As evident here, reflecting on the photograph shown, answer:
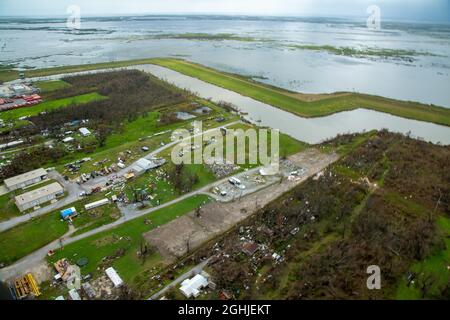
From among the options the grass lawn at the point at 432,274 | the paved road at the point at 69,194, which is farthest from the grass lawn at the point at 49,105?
the grass lawn at the point at 432,274

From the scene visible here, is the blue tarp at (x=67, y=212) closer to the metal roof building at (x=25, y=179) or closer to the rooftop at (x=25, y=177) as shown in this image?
the metal roof building at (x=25, y=179)

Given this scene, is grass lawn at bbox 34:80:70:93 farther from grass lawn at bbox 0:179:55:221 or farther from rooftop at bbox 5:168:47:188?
grass lawn at bbox 0:179:55:221

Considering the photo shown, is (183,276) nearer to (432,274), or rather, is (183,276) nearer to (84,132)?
(432,274)

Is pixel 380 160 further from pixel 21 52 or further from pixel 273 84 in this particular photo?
pixel 21 52

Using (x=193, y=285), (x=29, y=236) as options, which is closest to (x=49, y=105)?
(x=29, y=236)

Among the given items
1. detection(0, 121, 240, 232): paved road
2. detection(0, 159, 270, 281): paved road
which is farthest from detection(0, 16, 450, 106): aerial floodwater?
detection(0, 121, 240, 232): paved road

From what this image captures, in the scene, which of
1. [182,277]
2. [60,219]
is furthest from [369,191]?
[60,219]
